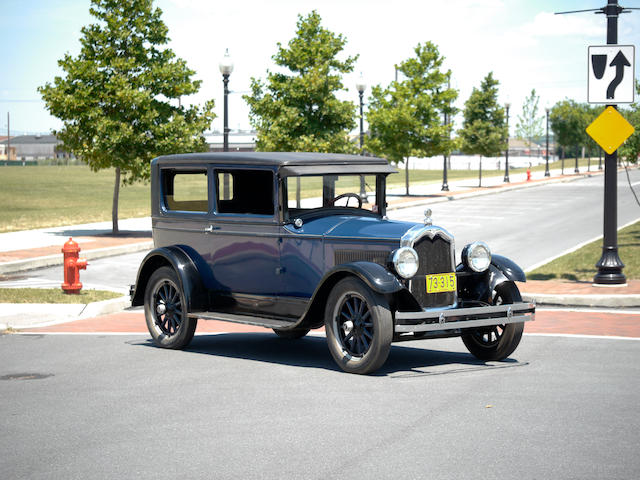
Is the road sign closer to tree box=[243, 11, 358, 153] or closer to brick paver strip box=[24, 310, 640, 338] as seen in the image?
brick paver strip box=[24, 310, 640, 338]

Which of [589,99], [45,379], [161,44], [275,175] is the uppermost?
[161,44]

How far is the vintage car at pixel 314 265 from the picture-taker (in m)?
8.02

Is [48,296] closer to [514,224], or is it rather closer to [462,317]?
[462,317]

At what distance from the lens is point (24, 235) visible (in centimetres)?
2441

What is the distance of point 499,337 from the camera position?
28.7 feet

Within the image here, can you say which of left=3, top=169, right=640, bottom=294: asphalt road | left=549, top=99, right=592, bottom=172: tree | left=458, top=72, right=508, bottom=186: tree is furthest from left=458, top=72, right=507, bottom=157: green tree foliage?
left=549, top=99, right=592, bottom=172: tree

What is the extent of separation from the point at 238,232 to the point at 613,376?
3931 mm

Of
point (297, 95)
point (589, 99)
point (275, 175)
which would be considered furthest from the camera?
point (297, 95)

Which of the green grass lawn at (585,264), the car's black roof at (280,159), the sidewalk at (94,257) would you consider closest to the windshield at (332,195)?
the car's black roof at (280,159)

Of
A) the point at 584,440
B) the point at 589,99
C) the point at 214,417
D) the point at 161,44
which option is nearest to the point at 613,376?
the point at 584,440

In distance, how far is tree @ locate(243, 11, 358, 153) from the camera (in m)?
33.3

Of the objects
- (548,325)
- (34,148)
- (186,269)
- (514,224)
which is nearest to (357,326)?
(186,269)

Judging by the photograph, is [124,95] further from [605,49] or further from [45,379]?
[45,379]

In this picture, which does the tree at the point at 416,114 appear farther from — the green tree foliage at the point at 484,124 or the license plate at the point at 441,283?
the license plate at the point at 441,283
